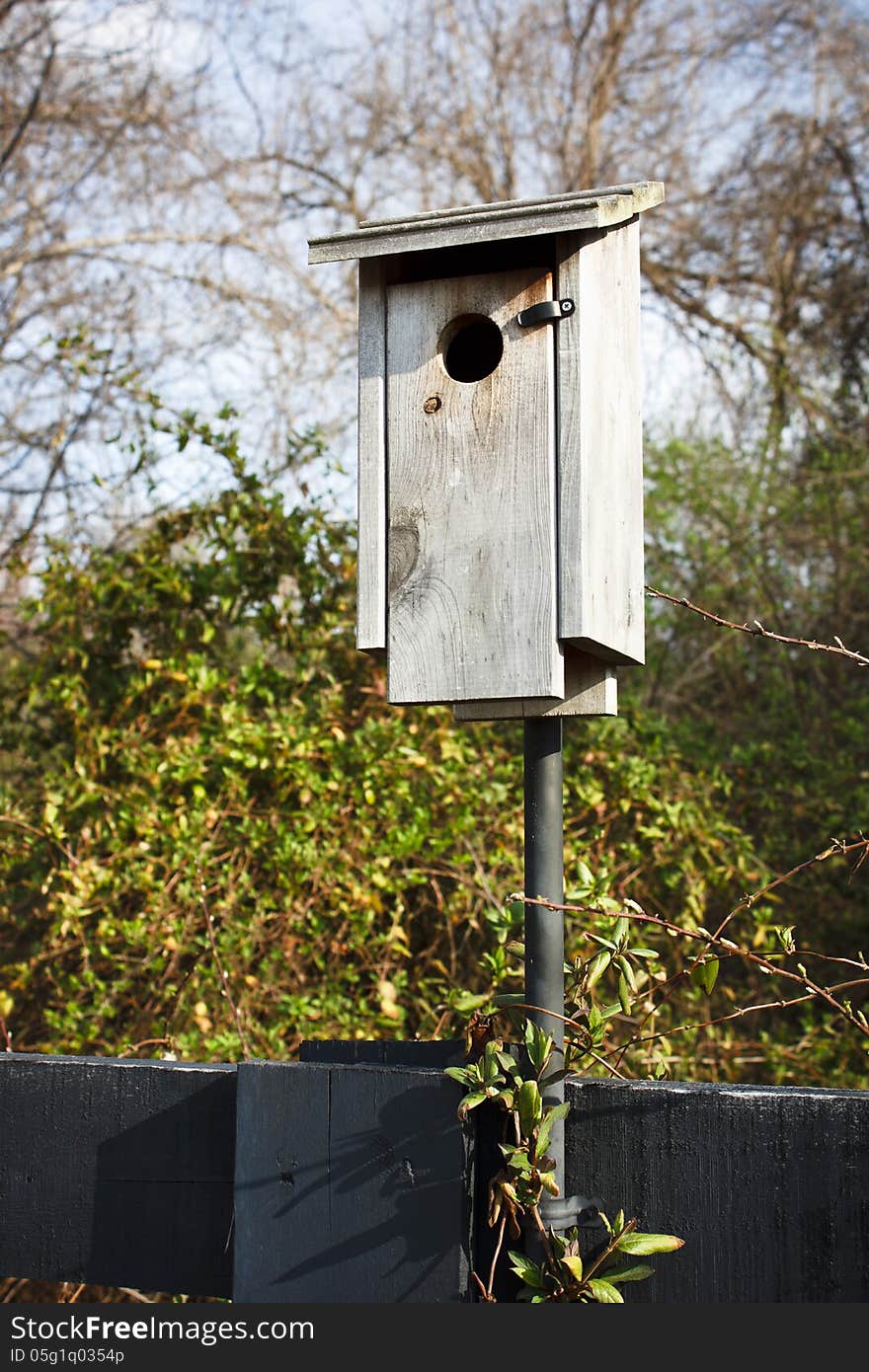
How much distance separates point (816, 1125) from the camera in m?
1.50

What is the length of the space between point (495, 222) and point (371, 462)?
372mm

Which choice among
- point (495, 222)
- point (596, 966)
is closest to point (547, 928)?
point (596, 966)

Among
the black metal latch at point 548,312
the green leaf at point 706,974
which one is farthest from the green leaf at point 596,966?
the black metal latch at point 548,312

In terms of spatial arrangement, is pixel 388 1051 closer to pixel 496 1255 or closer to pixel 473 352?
pixel 496 1255

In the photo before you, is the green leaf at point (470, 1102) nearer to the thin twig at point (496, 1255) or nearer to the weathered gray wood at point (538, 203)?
the thin twig at point (496, 1255)

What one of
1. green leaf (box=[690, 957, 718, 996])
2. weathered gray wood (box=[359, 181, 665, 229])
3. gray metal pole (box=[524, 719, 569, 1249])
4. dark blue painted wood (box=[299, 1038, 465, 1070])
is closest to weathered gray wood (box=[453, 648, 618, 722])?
gray metal pole (box=[524, 719, 569, 1249])

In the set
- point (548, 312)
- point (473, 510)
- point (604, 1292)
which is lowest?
point (604, 1292)

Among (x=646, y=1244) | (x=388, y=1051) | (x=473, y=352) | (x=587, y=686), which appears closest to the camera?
(x=646, y=1244)

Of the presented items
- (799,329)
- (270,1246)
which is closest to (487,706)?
(270,1246)

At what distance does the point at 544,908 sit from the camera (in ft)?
5.45

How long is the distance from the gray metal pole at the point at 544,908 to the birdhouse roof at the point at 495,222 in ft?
2.17

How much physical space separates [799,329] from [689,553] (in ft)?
6.63

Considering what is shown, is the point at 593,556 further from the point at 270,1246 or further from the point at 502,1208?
the point at 270,1246

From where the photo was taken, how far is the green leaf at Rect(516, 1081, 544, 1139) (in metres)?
1.51
